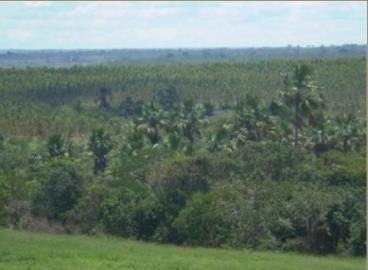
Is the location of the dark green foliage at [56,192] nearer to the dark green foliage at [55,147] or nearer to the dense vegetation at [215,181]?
the dense vegetation at [215,181]

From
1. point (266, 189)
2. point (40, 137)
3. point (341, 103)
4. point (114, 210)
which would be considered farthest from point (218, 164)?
point (341, 103)

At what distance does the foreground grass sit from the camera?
2553 cm

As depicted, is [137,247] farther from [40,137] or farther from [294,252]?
[40,137]

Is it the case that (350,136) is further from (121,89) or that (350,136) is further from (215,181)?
(121,89)

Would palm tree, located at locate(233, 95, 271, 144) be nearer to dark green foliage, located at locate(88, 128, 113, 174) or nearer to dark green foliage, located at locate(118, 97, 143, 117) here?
dark green foliage, located at locate(88, 128, 113, 174)

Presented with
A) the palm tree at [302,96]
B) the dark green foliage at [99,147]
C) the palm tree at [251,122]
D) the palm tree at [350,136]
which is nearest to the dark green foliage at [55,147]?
the dark green foliage at [99,147]

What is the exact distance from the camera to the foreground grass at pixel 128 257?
25531 millimetres

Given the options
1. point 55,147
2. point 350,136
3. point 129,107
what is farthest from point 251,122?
point 129,107

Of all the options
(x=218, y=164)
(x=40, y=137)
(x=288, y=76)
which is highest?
(x=288, y=76)

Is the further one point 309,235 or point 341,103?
point 341,103

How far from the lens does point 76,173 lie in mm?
38062

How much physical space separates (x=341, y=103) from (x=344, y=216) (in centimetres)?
5011

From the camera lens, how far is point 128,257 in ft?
88.1

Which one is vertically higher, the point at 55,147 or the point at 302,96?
the point at 302,96
